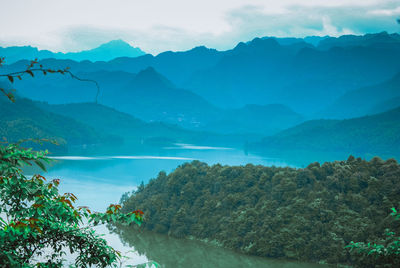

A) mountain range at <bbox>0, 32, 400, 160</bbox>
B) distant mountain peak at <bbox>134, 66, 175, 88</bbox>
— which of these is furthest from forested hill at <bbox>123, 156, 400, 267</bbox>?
distant mountain peak at <bbox>134, 66, 175, 88</bbox>

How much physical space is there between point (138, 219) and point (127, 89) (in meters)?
171

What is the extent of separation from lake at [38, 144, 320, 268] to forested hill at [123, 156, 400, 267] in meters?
0.69

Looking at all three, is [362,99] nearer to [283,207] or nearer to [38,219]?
[283,207]

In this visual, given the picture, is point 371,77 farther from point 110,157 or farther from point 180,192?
point 180,192

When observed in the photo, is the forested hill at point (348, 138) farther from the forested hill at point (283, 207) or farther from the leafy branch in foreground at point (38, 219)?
the leafy branch in foreground at point (38, 219)

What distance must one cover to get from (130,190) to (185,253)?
1522 centimetres

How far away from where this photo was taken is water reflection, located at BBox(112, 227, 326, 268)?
1617cm

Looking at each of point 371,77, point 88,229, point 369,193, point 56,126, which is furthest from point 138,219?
point 371,77

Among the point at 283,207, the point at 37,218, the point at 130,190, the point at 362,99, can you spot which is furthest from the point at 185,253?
the point at 362,99

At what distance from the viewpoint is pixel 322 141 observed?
78.6 metres

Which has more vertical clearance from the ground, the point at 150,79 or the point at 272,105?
the point at 150,79

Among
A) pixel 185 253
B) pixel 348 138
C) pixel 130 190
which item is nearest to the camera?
pixel 185 253

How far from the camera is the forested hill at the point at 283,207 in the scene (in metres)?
16.1

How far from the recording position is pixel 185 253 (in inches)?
696
